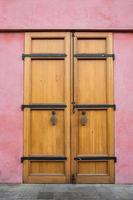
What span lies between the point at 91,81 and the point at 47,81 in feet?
2.55

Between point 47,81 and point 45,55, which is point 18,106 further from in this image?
point 45,55

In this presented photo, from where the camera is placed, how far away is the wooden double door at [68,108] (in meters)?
6.01

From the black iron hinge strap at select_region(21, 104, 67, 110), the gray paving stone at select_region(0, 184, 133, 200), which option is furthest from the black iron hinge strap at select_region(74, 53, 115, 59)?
the gray paving stone at select_region(0, 184, 133, 200)

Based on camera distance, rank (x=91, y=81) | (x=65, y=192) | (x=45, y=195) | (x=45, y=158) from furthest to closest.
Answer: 1. (x=91, y=81)
2. (x=45, y=158)
3. (x=65, y=192)
4. (x=45, y=195)

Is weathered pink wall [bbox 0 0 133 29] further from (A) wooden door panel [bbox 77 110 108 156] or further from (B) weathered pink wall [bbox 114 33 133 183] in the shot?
(A) wooden door panel [bbox 77 110 108 156]

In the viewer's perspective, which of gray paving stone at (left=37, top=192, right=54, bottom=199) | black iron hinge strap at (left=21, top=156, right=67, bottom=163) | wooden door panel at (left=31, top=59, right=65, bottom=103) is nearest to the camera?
gray paving stone at (left=37, top=192, right=54, bottom=199)

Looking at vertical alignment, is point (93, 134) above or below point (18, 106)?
below

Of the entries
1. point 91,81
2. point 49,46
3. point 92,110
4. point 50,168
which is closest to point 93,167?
point 50,168

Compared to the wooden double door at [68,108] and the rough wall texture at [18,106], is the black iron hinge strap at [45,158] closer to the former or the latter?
the wooden double door at [68,108]

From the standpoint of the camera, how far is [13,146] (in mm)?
6020

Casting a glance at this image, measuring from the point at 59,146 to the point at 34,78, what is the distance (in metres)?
1.28

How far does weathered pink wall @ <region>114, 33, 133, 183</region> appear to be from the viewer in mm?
6012

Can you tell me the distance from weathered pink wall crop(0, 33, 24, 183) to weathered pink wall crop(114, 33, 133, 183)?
169 centimetres

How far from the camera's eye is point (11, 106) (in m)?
6.06
